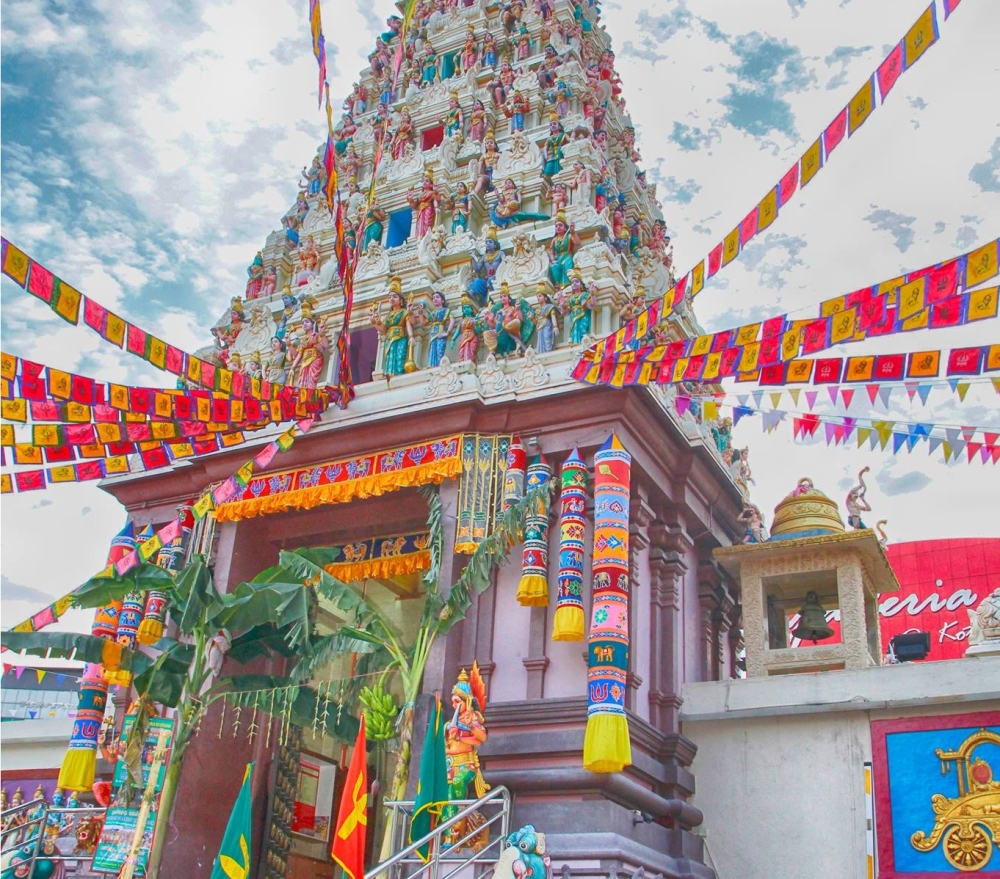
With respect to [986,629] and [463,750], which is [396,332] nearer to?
[463,750]

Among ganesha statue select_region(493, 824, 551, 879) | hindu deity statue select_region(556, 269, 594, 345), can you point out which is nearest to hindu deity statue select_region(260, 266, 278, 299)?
hindu deity statue select_region(556, 269, 594, 345)

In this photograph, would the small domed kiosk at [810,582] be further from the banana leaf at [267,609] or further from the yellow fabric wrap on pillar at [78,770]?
the yellow fabric wrap on pillar at [78,770]

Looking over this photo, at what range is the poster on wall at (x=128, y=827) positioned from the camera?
37.3ft

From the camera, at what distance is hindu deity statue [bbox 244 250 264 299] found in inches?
722

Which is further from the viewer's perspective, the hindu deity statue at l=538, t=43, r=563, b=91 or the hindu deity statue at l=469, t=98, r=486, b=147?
the hindu deity statue at l=538, t=43, r=563, b=91

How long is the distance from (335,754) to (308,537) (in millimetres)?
3623

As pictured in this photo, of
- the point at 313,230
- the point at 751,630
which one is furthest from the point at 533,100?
the point at 751,630

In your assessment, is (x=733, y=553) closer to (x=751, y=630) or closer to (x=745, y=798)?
(x=751, y=630)

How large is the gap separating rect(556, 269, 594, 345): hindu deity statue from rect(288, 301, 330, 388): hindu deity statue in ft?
12.7

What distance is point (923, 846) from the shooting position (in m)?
10.5

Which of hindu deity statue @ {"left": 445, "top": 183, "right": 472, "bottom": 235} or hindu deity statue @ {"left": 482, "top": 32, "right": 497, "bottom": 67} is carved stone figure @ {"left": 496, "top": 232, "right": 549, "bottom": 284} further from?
hindu deity statue @ {"left": 482, "top": 32, "right": 497, "bottom": 67}

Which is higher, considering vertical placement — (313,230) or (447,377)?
(313,230)

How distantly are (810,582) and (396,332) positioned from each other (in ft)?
22.0

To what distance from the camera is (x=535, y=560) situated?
11.7 metres
